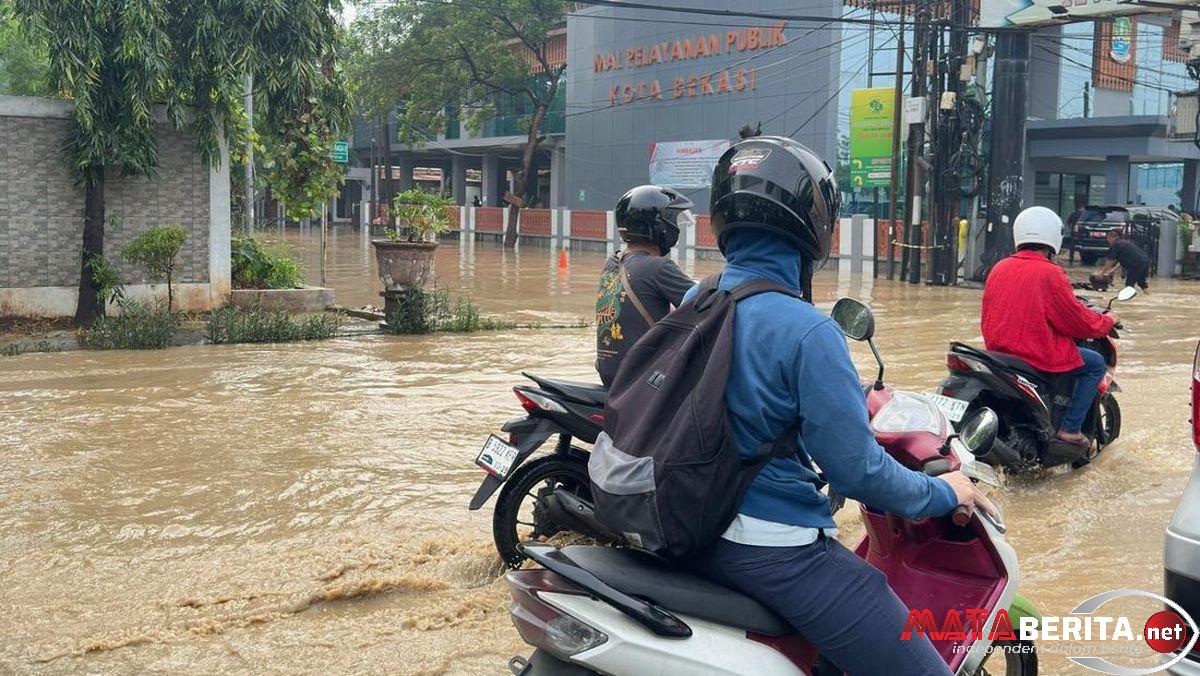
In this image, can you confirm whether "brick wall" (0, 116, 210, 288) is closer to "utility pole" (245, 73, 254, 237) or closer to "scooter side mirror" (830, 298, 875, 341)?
"utility pole" (245, 73, 254, 237)

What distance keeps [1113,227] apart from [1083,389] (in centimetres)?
2426

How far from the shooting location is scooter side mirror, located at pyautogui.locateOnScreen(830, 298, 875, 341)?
10.0ft

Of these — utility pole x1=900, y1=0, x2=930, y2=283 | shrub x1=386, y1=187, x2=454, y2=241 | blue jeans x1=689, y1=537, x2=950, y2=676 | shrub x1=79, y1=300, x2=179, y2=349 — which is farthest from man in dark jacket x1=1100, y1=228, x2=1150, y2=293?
blue jeans x1=689, y1=537, x2=950, y2=676

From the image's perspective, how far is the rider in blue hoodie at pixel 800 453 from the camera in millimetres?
2484

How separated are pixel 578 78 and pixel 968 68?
909 inches

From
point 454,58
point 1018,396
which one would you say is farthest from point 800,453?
point 454,58

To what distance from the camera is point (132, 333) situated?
12180 mm

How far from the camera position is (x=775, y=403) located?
2490mm

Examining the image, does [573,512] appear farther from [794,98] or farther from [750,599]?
[794,98]

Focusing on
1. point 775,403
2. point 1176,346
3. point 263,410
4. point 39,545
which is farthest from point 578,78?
point 775,403

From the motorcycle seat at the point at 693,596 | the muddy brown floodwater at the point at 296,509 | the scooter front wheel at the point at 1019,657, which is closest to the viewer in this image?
the motorcycle seat at the point at 693,596

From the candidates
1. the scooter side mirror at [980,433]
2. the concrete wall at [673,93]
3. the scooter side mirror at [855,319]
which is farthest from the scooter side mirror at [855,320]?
the concrete wall at [673,93]

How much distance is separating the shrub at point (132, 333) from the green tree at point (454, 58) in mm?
29788

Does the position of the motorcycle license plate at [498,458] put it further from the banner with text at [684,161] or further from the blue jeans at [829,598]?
the banner with text at [684,161]
